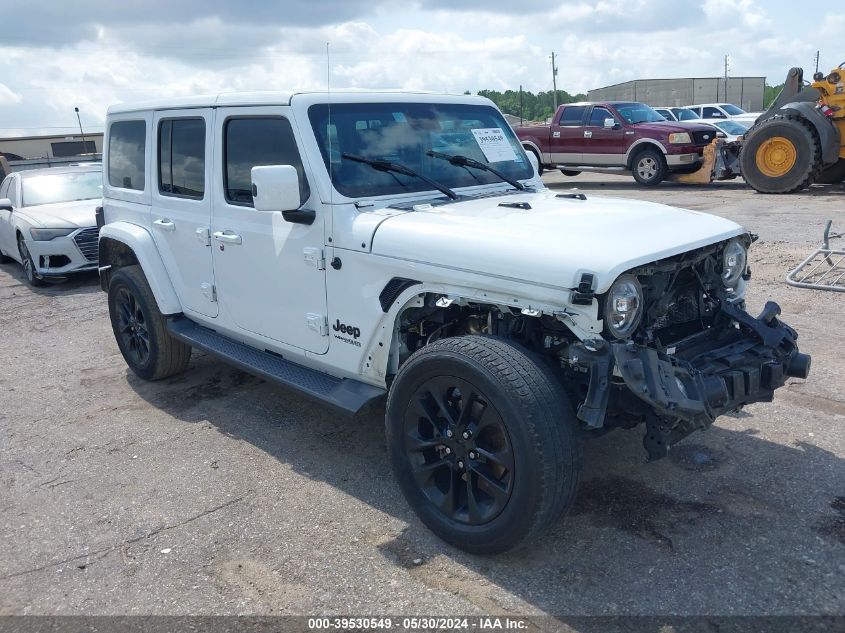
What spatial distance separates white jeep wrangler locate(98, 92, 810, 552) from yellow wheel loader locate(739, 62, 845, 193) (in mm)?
10349

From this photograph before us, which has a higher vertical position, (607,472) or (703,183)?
(703,183)

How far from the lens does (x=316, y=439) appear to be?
4.63 metres

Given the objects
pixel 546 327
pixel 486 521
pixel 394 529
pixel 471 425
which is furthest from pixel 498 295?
pixel 394 529

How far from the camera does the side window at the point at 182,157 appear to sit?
187 inches

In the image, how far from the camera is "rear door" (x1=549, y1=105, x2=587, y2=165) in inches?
677

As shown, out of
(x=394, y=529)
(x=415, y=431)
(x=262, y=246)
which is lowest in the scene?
(x=394, y=529)

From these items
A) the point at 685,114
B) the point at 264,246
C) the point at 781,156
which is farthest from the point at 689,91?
the point at 264,246

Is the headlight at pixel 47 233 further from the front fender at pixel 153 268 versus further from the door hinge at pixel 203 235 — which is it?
the door hinge at pixel 203 235

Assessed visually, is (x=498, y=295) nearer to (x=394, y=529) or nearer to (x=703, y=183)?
(x=394, y=529)

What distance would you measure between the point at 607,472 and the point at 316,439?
5.86ft

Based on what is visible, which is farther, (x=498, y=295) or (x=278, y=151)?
(x=278, y=151)

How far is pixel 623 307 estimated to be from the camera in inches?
121

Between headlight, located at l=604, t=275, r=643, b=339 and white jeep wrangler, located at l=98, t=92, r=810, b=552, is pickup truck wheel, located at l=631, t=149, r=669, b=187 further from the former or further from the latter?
headlight, located at l=604, t=275, r=643, b=339

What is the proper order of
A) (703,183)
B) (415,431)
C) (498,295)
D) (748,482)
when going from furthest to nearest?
(703,183)
(748,482)
(415,431)
(498,295)
